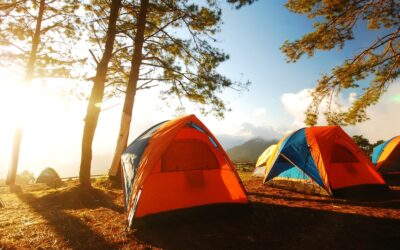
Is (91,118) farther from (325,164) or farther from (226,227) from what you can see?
(325,164)

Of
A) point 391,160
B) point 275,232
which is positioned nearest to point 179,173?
point 275,232

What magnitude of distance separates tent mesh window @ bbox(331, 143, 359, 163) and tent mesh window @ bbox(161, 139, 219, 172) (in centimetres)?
397

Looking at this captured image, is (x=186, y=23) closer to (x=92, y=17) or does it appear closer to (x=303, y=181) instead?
(x=92, y=17)

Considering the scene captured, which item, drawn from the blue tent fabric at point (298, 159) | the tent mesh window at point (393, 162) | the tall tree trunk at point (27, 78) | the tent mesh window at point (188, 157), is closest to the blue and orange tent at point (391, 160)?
the tent mesh window at point (393, 162)

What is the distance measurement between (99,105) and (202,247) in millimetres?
6599

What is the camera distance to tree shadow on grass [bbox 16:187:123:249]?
13.1 ft

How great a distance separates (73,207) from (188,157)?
150 inches

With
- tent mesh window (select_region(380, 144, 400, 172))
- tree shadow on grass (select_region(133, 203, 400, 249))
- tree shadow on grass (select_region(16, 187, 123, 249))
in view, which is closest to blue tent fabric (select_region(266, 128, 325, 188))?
tree shadow on grass (select_region(133, 203, 400, 249))

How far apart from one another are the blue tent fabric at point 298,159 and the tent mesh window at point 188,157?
332 cm

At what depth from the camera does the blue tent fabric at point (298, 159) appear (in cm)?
710

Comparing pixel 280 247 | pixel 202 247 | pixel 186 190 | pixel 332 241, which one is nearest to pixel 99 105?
pixel 186 190

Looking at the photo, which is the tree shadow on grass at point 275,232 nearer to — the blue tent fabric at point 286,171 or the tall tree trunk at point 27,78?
the blue tent fabric at point 286,171

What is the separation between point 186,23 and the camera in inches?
416

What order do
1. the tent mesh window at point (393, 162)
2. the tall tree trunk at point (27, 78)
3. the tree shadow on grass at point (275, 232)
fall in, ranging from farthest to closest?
the tall tree trunk at point (27, 78)
the tent mesh window at point (393, 162)
the tree shadow on grass at point (275, 232)
